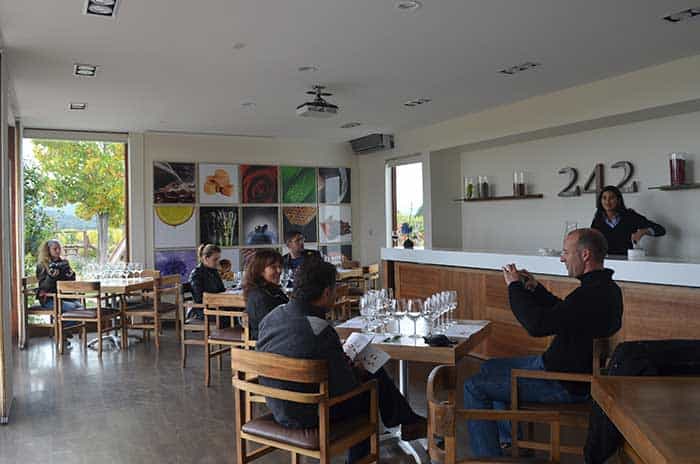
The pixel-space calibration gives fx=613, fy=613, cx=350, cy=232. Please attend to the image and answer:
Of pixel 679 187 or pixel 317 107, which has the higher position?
pixel 317 107

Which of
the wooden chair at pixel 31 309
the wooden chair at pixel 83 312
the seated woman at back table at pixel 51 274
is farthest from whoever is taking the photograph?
the seated woman at back table at pixel 51 274

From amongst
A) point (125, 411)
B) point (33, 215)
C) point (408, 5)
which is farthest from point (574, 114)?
point (33, 215)

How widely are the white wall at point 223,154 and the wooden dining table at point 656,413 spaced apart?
8.33m

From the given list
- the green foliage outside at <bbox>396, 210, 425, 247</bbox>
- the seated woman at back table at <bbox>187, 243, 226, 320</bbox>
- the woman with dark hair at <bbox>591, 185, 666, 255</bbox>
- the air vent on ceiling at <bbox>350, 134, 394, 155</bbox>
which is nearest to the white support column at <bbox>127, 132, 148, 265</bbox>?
the seated woman at back table at <bbox>187, 243, 226, 320</bbox>

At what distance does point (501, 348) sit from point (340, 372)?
11.1ft

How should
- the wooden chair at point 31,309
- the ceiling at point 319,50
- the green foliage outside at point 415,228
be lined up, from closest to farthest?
the ceiling at point 319,50, the wooden chair at point 31,309, the green foliage outside at point 415,228

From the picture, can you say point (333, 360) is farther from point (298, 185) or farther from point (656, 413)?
point (298, 185)

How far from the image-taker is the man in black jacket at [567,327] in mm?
3166

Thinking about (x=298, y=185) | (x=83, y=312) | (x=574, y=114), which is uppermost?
(x=574, y=114)

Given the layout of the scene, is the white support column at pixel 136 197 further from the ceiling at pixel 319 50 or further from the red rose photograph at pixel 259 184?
the red rose photograph at pixel 259 184

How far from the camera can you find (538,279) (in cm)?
546

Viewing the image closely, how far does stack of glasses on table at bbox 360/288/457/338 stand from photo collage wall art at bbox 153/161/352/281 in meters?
4.83

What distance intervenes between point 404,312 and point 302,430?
4.43 ft

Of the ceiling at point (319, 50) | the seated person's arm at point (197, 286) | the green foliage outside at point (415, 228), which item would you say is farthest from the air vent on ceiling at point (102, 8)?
the green foliage outside at point (415, 228)
